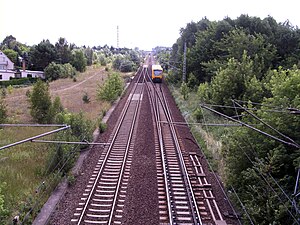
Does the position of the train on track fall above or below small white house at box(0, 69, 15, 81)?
above

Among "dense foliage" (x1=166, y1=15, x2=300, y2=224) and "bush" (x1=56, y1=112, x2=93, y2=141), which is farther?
"bush" (x1=56, y1=112, x2=93, y2=141)

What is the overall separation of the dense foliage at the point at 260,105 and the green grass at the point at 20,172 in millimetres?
6686

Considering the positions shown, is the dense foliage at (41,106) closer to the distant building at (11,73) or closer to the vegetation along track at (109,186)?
the vegetation along track at (109,186)

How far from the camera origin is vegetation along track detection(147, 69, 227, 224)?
895 cm

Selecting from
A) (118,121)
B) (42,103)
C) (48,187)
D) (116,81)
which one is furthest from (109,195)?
(116,81)

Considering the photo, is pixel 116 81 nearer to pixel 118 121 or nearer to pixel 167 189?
pixel 118 121

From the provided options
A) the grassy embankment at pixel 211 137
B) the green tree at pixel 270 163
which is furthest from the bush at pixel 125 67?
the green tree at pixel 270 163

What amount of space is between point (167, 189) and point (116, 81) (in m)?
23.2

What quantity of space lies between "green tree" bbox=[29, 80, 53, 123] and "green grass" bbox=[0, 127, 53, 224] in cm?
467

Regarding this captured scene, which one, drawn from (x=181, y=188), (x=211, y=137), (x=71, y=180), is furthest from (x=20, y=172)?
(x=211, y=137)

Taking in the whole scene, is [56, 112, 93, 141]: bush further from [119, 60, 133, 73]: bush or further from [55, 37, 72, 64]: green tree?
[55, 37, 72, 64]: green tree

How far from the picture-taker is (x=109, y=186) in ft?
35.7

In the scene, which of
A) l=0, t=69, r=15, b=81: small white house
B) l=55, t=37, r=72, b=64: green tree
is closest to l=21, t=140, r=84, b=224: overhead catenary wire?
l=0, t=69, r=15, b=81: small white house

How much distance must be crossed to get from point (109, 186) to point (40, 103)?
485 inches
